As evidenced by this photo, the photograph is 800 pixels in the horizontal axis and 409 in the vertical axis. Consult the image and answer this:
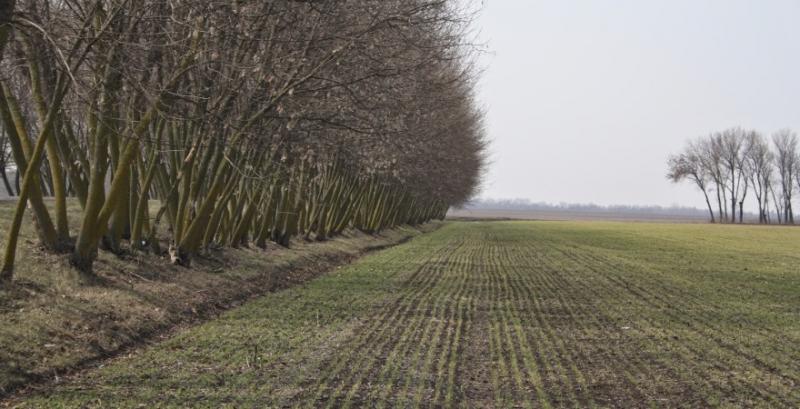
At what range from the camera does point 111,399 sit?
884 cm

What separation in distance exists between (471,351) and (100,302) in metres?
5.86

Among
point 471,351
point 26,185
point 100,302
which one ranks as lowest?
point 471,351

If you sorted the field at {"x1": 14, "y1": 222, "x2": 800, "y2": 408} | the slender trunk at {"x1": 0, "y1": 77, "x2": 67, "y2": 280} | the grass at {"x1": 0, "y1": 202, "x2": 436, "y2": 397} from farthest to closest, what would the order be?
the slender trunk at {"x1": 0, "y1": 77, "x2": 67, "y2": 280} → the grass at {"x1": 0, "y1": 202, "x2": 436, "y2": 397} → the field at {"x1": 14, "y1": 222, "x2": 800, "y2": 408}

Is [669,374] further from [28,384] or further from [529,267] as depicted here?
[529,267]

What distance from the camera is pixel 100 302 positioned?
543 inches

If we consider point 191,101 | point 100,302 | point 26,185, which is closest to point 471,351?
point 191,101

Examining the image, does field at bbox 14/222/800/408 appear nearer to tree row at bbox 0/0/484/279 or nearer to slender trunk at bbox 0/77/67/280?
slender trunk at bbox 0/77/67/280

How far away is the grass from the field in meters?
0.55

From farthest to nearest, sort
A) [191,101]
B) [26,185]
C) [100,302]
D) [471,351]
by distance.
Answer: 1. [100,302]
2. [26,185]
3. [191,101]
4. [471,351]

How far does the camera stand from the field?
941 centimetres

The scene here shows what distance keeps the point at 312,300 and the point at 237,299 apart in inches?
61.0

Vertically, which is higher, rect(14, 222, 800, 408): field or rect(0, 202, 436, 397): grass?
rect(0, 202, 436, 397): grass

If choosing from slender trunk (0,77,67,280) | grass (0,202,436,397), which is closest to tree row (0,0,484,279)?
slender trunk (0,77,67,280)

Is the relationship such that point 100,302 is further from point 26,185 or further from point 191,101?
point 191,101
